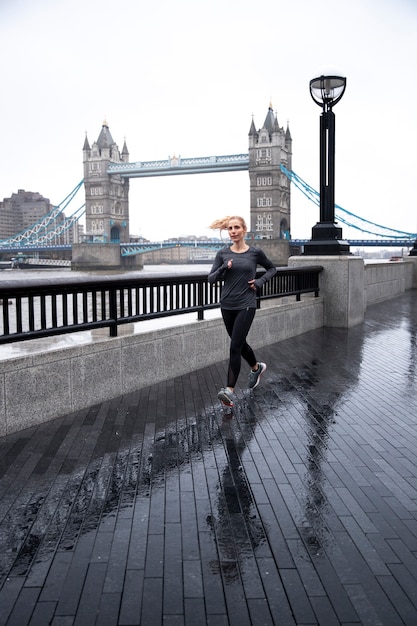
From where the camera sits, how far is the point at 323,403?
5676 millimetres

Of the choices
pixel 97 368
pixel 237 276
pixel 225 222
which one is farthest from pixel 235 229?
pixel 97 368

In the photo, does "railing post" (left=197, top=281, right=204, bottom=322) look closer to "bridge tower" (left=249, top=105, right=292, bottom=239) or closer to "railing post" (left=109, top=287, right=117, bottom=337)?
"railing post" (left=109, top=287, right=117, bottom=337)

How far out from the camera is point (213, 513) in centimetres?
330

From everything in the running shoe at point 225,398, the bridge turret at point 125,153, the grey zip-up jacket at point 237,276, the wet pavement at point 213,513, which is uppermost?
the bridge turret at point 125,153

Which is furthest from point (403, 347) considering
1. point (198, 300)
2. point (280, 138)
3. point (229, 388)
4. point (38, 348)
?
point (280, 138)

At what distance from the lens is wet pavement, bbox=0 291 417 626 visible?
2469mm

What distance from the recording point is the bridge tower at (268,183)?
100 m

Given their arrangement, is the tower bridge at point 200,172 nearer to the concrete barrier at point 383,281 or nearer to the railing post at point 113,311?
the concrete barrier at point 383,281

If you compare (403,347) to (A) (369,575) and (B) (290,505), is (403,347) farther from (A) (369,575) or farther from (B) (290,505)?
(A) (369,575)

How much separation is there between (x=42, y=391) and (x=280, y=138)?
4083 inches

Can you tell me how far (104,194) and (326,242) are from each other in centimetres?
10412

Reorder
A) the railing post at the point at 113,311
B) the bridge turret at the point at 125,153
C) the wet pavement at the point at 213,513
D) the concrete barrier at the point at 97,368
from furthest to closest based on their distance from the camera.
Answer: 1. the bridge turret at the point at 125,153
2. the railing post at the point at 113,311
3. the concrete barrier at the point at 97,368
4. the wet pavement at the point at 213,513

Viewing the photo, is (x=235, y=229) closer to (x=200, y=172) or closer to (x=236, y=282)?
(x=236, y=282)

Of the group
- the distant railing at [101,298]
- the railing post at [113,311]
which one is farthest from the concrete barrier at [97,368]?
the distant railing at [101,298]
